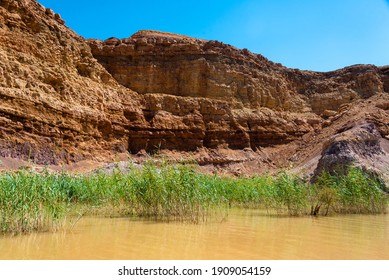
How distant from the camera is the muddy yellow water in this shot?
5.80 meters

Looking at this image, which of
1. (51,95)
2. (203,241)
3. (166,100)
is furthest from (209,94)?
(203,241)

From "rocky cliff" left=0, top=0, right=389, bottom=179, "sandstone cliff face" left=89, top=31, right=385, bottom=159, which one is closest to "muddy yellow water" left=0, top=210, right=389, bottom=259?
"rocky cliff" left=0, top=0, right=389, bottom=179

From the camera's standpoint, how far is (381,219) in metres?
11.6

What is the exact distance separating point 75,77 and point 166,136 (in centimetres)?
1160

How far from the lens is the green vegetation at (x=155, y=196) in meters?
7.48

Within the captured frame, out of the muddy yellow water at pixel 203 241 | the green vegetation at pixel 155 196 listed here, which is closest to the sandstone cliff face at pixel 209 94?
the green vegetation at pixel 155 196

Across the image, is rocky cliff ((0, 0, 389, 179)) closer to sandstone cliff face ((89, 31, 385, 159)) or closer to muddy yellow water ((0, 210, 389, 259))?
sandstone cliff face ((89, 31, 385, 159))

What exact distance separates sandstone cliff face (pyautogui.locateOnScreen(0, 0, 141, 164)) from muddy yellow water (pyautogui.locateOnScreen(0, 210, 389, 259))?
2350 cm

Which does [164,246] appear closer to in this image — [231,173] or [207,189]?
[207,189]

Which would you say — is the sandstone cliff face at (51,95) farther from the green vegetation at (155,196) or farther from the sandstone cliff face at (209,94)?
the green vegetation at (155,196)

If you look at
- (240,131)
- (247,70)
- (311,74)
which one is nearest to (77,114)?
(240,131)

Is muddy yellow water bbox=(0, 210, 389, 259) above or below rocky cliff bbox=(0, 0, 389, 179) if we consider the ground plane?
below

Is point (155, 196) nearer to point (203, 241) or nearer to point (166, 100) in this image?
point (203, 241)

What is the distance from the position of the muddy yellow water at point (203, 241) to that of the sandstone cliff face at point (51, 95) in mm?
23501
